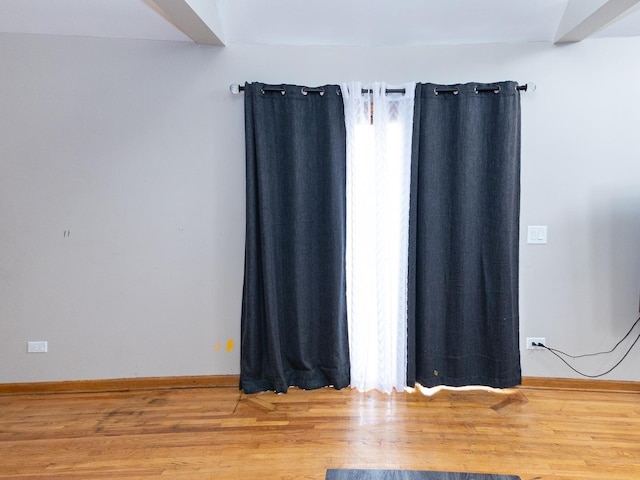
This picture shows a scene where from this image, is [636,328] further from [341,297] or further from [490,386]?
[341,297]

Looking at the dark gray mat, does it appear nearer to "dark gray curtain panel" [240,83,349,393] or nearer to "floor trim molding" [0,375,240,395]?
"dark gray curtain panel" [240,83,349,393]

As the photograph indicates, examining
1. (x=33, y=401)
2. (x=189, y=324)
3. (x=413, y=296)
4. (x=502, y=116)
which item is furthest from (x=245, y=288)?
(x=502, y=116)

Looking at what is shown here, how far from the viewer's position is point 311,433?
2.26 metres

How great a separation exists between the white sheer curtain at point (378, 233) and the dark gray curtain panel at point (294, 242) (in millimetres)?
79

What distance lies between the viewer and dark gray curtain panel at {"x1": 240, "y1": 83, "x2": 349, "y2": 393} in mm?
2666

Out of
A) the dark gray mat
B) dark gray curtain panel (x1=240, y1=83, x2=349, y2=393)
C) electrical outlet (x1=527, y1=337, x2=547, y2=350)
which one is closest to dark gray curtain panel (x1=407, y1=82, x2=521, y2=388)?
electrical outlet (x1=527, y1=337, x2=547, y2=350)

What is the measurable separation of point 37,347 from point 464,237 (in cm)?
305

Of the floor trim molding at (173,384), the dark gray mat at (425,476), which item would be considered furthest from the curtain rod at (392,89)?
the dark gray mat at (425,476)

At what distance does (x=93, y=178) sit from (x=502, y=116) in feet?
9.16

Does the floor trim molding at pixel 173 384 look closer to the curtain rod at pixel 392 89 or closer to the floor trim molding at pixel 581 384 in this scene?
the floor trim molding at pixel 581 384

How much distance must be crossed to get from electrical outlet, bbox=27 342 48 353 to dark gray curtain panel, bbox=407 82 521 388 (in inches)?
99.9

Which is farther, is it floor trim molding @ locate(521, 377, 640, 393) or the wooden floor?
floor trim molding @ locate(521, 377, 640, 393)

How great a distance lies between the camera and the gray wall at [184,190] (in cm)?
270

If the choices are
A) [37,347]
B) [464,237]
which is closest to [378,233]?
[464,237]
